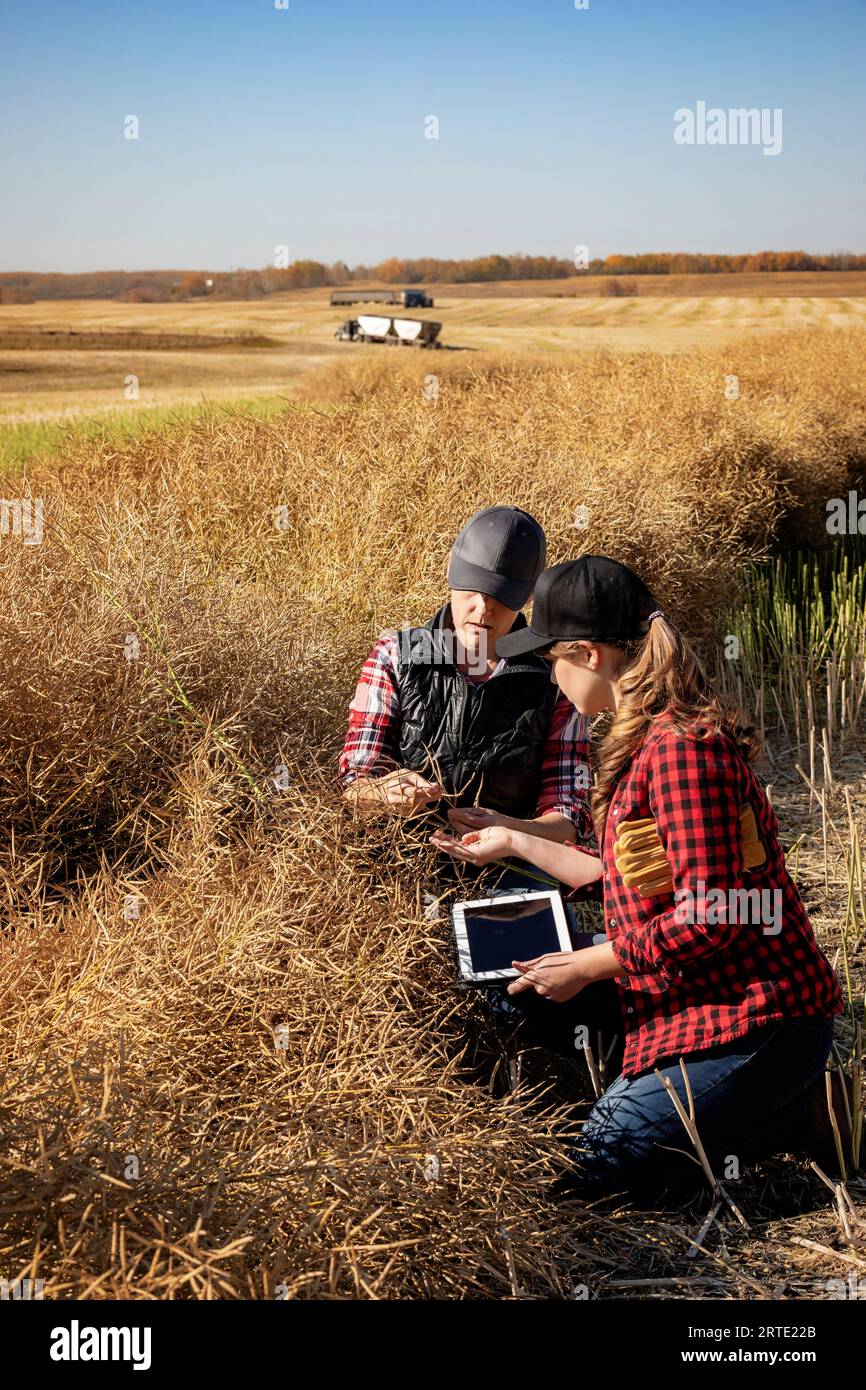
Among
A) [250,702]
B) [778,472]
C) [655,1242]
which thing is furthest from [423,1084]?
[778,472]

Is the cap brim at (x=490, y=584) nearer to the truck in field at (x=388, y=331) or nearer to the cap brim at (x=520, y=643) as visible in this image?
the cap brim at (x=520, y=643)

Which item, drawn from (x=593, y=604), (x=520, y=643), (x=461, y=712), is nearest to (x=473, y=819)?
(x=461, y=712)

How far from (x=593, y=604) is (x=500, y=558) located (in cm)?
56

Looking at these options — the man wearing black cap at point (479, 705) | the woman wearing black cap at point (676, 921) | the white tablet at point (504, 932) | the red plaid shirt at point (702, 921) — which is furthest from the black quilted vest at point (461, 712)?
the red plaid shirt at point (702, 921)

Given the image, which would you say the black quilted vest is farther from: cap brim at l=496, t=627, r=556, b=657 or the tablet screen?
the tablet screen

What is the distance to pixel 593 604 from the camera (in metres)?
2.38

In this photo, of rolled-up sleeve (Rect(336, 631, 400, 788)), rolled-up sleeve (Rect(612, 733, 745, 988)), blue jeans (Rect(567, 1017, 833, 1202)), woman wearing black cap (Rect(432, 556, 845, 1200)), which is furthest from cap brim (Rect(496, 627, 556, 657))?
blue jeans (Rect(567, 1017, 833, 1202))

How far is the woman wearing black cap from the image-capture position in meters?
2.19

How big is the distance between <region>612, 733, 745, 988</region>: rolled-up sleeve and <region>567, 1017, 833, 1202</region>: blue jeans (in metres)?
0.28

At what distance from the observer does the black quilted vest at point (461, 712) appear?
2988 mm

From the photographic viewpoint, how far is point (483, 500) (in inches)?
220

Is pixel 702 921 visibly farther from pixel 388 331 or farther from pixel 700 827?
pixel 388 331

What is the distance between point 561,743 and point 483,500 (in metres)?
2.72

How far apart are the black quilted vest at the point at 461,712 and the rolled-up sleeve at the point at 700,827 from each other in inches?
32.1
